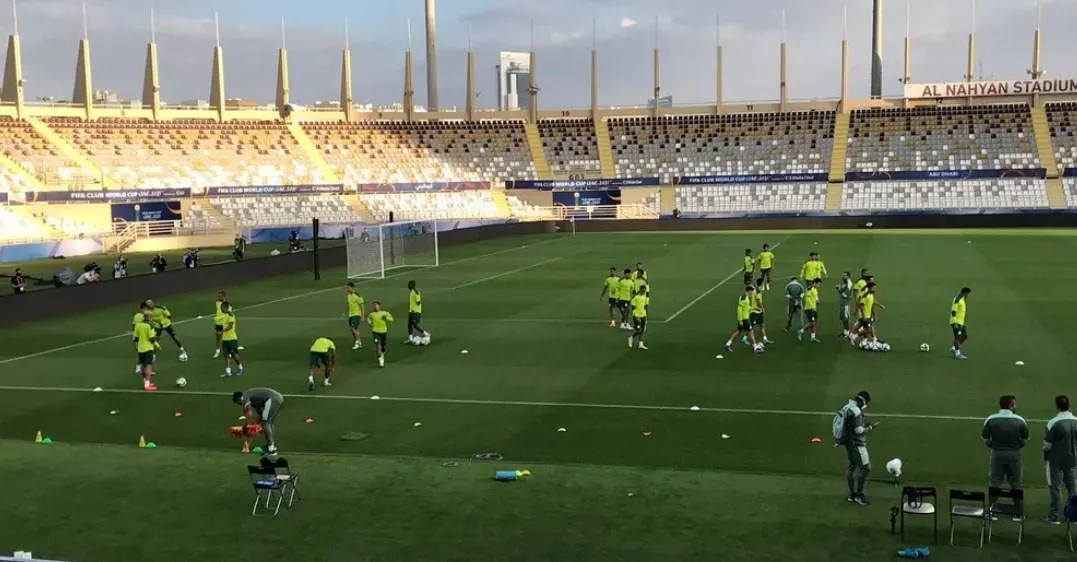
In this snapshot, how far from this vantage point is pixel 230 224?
226ft

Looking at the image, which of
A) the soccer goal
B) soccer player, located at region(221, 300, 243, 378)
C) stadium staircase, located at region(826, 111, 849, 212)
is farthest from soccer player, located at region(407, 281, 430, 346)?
stadium staircase, located at region(826, 111, 849, 212)

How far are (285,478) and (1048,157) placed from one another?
7645cm

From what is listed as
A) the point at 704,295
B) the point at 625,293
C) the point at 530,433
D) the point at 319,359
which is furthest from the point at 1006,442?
the point at 704,295

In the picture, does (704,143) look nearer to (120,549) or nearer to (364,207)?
(364,207)

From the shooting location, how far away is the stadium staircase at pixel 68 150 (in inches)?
2613

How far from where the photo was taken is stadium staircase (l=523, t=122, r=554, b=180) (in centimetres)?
8306

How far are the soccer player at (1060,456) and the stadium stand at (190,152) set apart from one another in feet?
217

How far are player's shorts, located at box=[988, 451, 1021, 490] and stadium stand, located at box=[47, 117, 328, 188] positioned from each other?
216 ft

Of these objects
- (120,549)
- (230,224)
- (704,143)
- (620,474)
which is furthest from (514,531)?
(704,143)

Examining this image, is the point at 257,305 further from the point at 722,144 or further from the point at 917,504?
the point at 722,144

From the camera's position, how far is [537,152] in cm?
8494

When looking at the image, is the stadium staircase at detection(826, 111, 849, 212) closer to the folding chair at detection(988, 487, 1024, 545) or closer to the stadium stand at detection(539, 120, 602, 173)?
the stadium stand at detection(539, 120, 602, 173)

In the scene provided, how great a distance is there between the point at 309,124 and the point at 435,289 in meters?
50.6

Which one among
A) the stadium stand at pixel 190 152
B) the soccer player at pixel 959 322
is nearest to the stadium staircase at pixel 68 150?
the stadium stand at pixel 190 152
